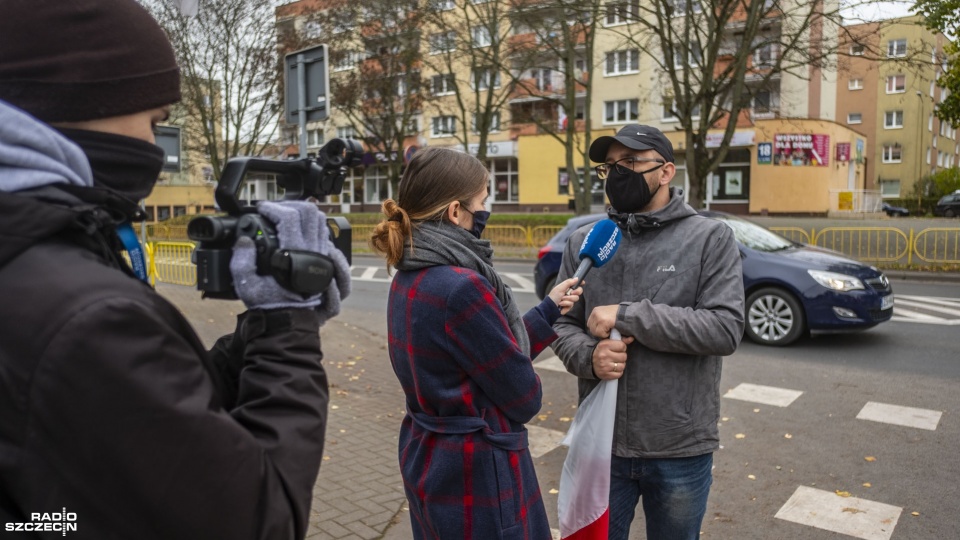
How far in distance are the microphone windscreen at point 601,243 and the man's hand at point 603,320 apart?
0.54 feet

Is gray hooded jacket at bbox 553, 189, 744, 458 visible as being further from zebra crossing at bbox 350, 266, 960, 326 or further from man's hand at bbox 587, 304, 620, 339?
zebra crossing at bbox 350, 266, 960, 326

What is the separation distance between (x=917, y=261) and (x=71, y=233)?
18.2 meters

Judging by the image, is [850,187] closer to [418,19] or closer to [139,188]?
[418,19]

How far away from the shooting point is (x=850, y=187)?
42.9m

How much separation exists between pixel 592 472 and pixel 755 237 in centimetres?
777

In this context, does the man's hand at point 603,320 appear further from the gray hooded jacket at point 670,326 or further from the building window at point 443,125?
the building window at point 443,125

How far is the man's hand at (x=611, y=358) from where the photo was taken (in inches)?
99.9

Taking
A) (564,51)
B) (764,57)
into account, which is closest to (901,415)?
(564,51)

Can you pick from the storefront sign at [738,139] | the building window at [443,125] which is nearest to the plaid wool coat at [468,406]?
the building window at [443,125]

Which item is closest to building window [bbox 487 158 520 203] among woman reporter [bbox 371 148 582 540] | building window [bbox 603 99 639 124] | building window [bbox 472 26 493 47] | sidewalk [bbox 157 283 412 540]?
building window [bbox 603 99 639 124]

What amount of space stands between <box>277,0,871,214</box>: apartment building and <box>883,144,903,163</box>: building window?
49.3 feet

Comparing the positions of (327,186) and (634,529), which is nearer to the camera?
(327,186)

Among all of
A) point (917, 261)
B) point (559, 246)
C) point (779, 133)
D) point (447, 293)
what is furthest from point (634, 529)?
point (779, 133)

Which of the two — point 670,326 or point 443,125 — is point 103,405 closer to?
point 670,326
